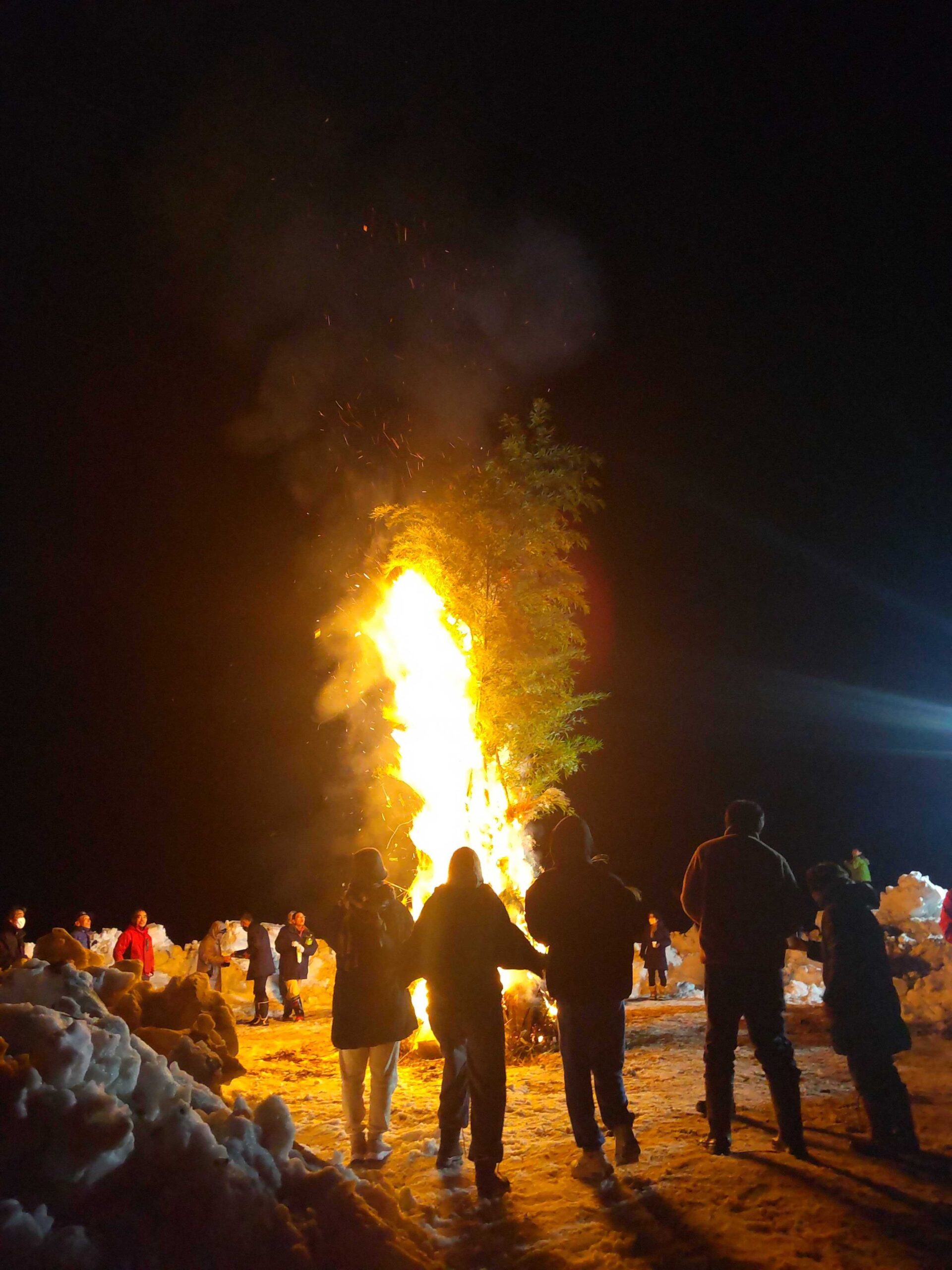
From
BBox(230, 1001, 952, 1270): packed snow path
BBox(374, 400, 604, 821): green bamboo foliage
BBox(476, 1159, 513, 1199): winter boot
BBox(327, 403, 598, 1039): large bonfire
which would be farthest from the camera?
BBox(374, 400, 604, 821): green bamboo foliage

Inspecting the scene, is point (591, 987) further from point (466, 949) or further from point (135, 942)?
point (135, 942)

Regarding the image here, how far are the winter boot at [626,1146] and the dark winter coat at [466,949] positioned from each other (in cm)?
110

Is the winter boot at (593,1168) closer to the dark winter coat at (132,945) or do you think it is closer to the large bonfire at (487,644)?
the large bonfire at (487,644)

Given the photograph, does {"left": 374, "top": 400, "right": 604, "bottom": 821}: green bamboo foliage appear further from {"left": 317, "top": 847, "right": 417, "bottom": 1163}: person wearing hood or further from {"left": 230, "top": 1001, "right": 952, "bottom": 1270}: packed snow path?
{"left": 317, "top": 847, "right": 417, "bottom": 1163}: person wearing hood

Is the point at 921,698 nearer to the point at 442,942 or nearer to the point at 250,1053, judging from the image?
the point at 250,1053

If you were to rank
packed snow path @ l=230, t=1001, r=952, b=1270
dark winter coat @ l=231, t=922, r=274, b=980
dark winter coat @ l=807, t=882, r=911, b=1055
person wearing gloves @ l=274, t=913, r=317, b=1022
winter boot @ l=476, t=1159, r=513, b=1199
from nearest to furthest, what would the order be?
packed snow path @ l=230, t=1001, r=952, b=1270
winter boot @ l=476, t=1159, r=513, b=1199
dark winter coat @ l=807, t=882, r=911, b=1055
dark winter coat @ l=231, t=922, r=274, b=980
person wearing gloves @ l=274, t=913, r=317, b=1022

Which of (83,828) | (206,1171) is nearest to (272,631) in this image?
(83,828)

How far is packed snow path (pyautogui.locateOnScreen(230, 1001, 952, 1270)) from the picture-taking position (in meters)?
3.99

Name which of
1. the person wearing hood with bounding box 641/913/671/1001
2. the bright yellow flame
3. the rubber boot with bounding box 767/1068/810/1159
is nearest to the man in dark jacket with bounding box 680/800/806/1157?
the rubber boot with bounding box 767/1068/810/1159

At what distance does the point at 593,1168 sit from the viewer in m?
5.08

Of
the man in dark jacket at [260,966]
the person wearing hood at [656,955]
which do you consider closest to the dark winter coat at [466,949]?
the man in dark jacket at [260,966]

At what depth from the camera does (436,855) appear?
11.1 metres

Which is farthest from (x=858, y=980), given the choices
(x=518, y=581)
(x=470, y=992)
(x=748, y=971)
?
(x=518, y=581)

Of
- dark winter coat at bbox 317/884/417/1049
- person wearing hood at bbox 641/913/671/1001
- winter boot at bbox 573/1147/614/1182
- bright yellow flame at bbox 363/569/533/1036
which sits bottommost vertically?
person wearing hood at bbox 641/913/671/1001
